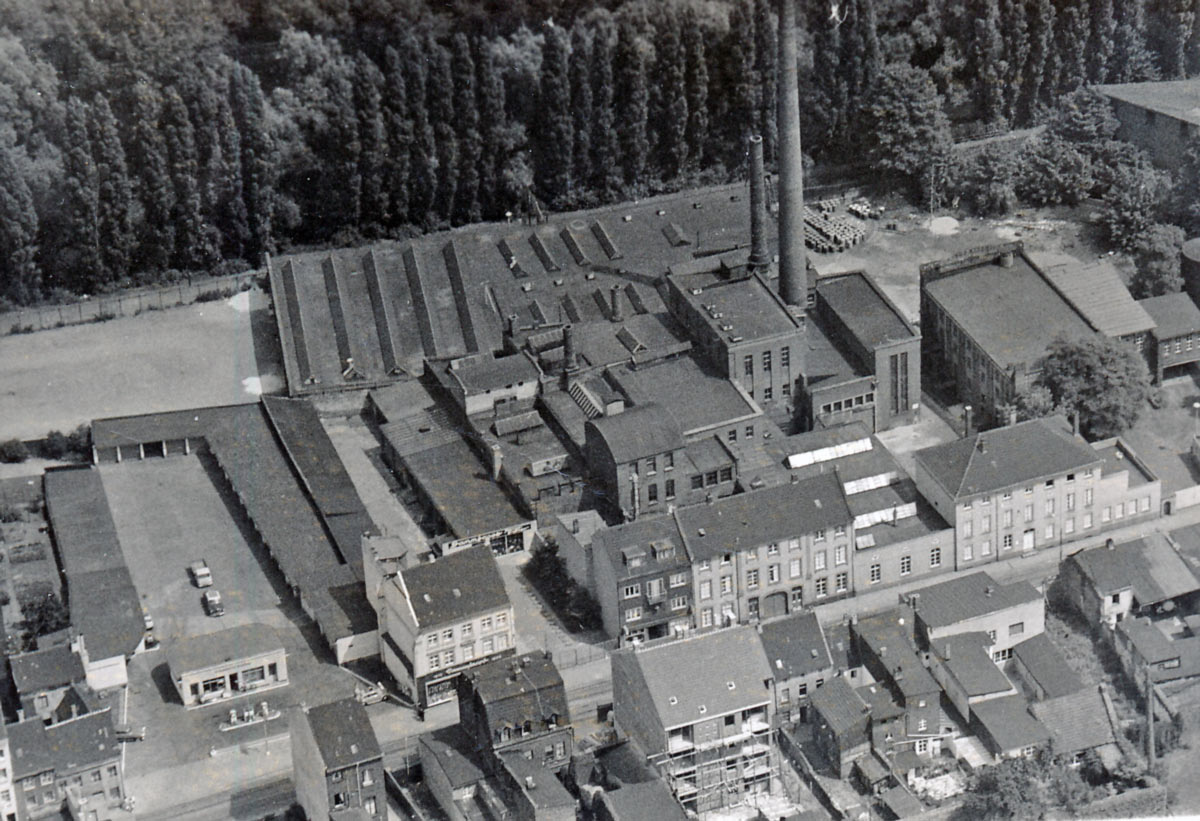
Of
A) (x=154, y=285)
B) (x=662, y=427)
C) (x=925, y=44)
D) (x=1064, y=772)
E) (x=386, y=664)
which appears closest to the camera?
(x=1064, y=772)

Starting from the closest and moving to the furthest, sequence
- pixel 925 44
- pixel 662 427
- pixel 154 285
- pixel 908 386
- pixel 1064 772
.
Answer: pixel 1064 772
pixel 662 427
pixel 908 386
pixel 154 285
pixel 925 44

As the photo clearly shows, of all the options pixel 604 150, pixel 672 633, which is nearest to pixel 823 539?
pixel 672 633

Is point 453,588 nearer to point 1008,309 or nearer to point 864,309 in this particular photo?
point 864,309

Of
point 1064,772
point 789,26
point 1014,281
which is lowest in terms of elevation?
point 1064,772

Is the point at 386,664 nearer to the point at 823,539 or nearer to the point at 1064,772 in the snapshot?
the point at 823,539

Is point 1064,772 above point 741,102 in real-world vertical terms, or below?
below

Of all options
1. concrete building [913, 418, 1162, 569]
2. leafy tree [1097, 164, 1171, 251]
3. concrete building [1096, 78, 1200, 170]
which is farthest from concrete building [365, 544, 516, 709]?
concrete building [1096, 78, 1200, 170]

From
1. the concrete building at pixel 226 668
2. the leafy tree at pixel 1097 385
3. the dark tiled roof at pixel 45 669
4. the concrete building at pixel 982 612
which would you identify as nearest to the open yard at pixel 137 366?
the dark tiled roof at pixel 45 669

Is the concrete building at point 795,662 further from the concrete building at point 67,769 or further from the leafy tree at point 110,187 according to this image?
the leafy tree at point 110,187
